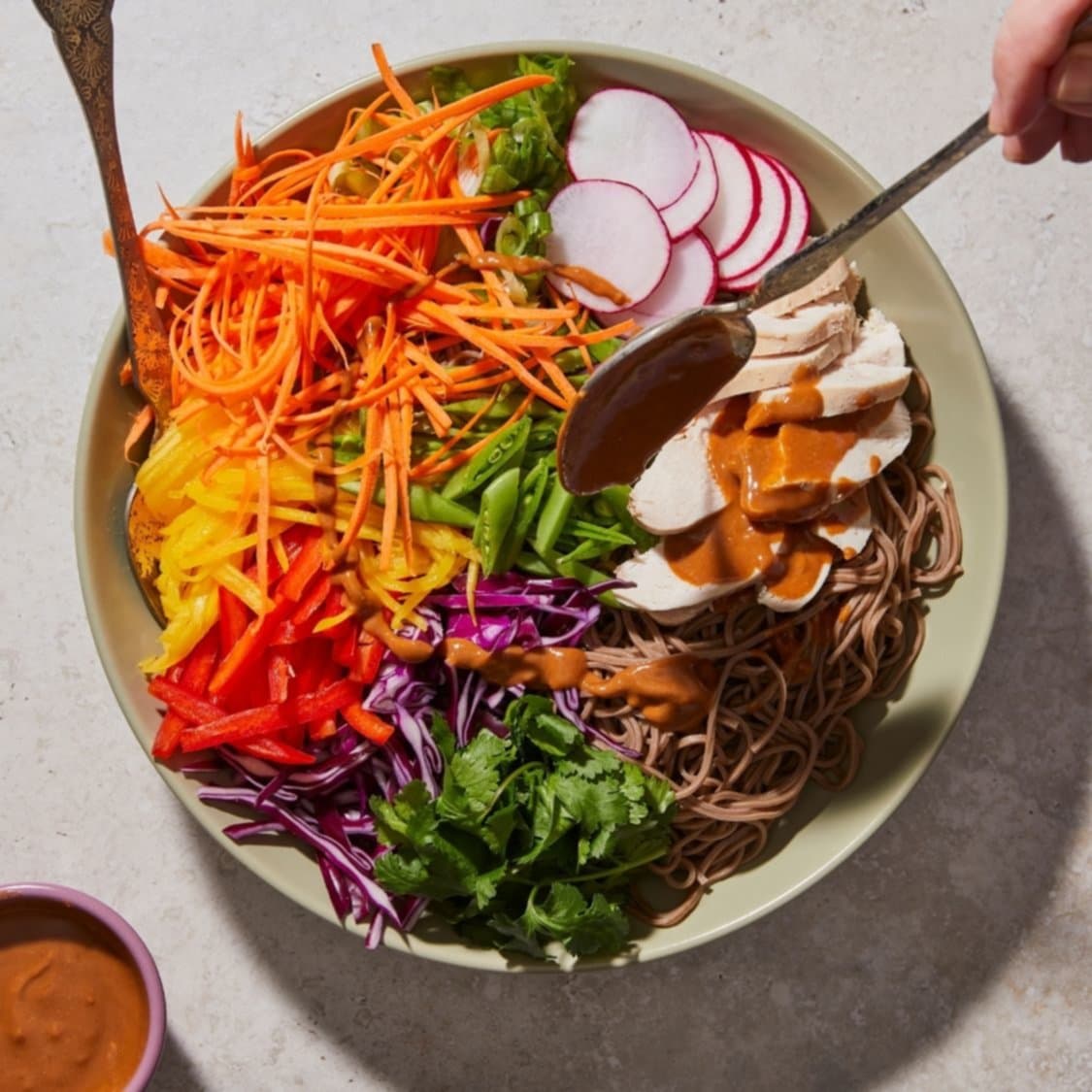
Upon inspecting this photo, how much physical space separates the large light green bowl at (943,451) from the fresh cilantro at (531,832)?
0.44ft

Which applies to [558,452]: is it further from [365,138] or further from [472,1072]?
[472,1072]

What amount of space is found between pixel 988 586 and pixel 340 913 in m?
1.44

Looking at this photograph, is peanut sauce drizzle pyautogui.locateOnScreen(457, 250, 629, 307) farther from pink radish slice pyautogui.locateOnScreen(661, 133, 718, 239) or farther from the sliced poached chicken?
the sliced poached chicken

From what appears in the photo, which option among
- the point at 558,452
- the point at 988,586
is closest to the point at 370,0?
the point at 558,452

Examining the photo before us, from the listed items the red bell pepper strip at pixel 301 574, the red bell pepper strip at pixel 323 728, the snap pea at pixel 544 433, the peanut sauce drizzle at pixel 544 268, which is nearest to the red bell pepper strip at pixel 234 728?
the red bell pepper strip at pixel 323 728

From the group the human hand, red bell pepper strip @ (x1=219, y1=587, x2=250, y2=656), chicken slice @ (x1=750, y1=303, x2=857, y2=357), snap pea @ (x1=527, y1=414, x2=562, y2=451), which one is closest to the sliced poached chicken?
chicken slice @ (x1=750, y1=303, x2=857, y2=357)

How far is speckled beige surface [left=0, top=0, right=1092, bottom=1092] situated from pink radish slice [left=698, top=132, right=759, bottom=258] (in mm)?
427

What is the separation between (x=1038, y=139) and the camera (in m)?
2.21

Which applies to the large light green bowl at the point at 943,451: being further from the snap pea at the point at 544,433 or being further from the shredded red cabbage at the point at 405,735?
the snap pea at the point at 544,433

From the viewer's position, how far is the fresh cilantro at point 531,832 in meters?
2.44

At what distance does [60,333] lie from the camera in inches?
116

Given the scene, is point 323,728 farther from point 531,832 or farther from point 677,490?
point 677,490

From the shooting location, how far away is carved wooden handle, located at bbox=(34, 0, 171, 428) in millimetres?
2029

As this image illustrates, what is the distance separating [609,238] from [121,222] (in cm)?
92
